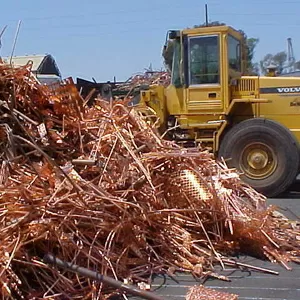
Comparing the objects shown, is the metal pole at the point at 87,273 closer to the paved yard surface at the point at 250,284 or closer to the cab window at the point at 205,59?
the paved yard surface at the point at 250,284

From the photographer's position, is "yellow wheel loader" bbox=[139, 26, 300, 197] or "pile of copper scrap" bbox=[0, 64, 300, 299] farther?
"yellow wheel loader" bbox=[139, 26, 300, 197]

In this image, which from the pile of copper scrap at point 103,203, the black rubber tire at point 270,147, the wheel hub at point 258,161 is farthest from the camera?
the wheel hub at point 258,161

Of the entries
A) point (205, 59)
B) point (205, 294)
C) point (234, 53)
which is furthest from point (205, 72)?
point (205, 294)

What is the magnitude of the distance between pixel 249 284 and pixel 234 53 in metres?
6.23

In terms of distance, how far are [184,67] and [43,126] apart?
5.13 m

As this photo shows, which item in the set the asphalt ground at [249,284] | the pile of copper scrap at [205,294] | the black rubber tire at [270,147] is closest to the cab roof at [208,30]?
the black rubber tire at [270,147]

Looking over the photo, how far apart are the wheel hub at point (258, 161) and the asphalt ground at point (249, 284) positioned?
4.98 m

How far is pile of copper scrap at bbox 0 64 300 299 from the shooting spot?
9.98 ft

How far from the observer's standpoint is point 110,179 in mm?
3416

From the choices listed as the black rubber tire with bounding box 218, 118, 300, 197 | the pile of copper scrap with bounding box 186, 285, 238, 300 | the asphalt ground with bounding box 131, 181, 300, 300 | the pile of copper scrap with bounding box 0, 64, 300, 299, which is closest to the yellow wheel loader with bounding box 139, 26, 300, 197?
the black rubber tire with bounding box 218, 118, 300, 197

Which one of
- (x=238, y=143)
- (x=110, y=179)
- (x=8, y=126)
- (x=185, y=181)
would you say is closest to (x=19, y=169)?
(x=8, y=126)

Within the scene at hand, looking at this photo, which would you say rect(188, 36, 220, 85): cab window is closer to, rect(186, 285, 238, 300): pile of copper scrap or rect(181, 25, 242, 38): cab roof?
rect(181, 25, 242, 38): cab roof

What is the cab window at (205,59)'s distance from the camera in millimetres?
8516

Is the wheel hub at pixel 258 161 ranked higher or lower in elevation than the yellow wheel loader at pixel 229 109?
lower
